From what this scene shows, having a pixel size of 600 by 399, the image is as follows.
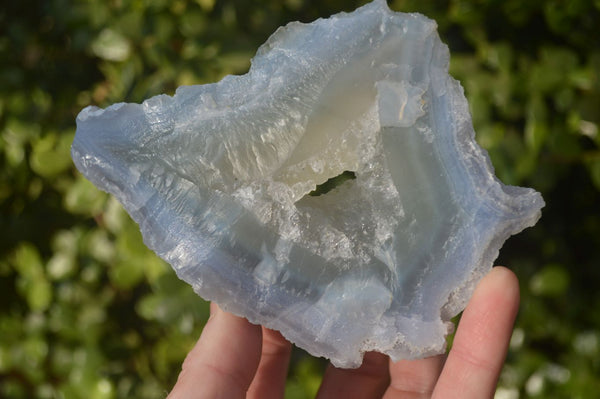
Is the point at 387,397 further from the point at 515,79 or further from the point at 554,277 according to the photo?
the point at 515,79

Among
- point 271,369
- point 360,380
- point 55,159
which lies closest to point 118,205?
point 55,159

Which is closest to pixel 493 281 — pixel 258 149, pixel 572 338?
pixel 258 149

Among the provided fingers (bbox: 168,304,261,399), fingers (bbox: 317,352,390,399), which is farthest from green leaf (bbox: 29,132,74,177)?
fingers (bbox: 317,352,390,399)

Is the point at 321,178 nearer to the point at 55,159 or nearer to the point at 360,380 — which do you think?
the point at 360,380

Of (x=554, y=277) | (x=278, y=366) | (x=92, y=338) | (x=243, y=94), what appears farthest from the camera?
(x=92, y=338)

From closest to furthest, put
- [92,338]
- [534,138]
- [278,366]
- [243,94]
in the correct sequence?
1. [243,94]
2. [278,366]
3. [534,138]
4. [92,338]

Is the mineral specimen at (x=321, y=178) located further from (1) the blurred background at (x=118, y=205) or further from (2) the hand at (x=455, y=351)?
(1) the blurred background at (x=118, y=205)
